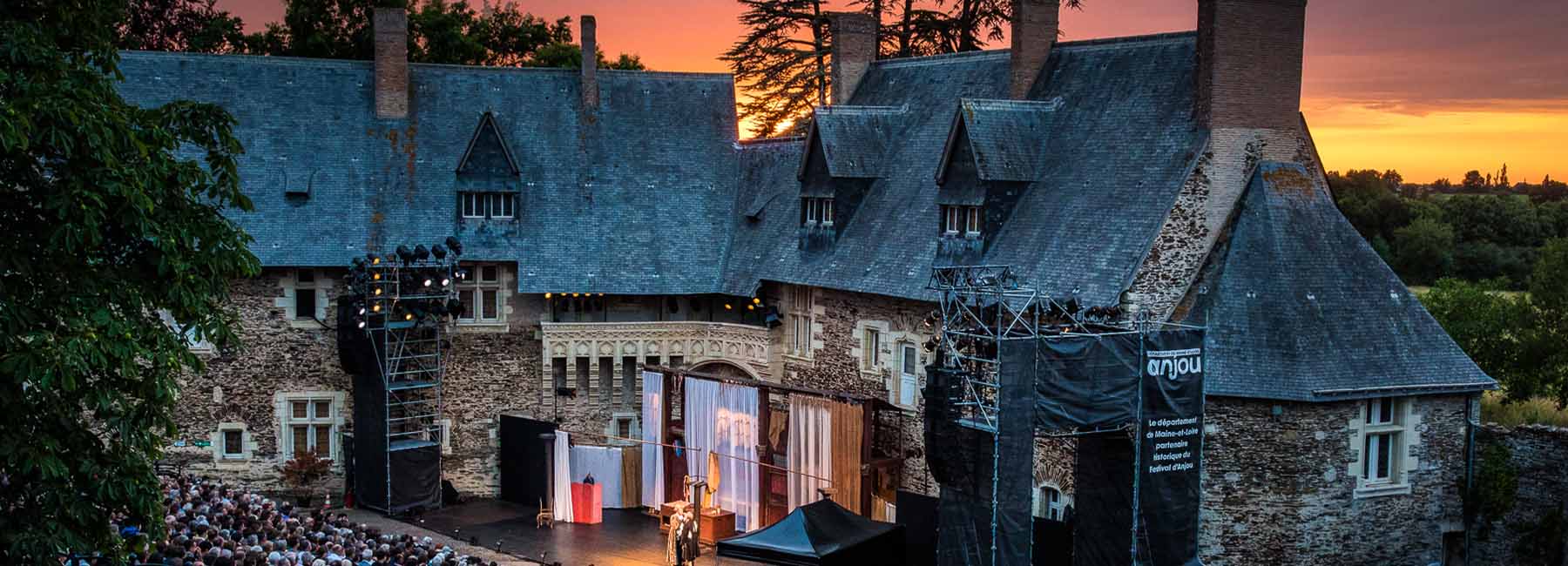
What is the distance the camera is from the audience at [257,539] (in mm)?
19969

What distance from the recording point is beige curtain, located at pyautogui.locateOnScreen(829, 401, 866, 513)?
27453mm

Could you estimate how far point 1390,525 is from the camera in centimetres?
2378

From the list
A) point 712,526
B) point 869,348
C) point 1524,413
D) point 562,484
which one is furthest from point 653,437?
point 1524,413

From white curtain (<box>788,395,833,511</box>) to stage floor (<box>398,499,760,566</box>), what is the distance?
6.92ft

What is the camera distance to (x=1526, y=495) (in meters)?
23.8

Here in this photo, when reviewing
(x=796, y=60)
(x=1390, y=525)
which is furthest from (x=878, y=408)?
(x=796, y=60)

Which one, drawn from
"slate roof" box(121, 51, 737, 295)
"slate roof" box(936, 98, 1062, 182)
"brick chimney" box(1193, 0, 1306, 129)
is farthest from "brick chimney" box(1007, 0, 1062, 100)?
"slate roof" box(121, 51, 737, 295)

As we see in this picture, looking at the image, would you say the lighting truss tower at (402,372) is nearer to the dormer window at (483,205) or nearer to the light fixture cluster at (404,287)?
the light fixture cluster at (404,287)

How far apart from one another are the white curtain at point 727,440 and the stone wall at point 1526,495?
12.9 meters

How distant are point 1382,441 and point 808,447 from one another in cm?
1018

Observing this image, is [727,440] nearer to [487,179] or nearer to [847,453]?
[847,453]

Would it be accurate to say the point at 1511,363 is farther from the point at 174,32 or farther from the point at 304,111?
the point at 174,32

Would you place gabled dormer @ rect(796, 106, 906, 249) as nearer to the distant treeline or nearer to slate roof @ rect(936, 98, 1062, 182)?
slate roof @ rect(936, 98, 1062, 182)

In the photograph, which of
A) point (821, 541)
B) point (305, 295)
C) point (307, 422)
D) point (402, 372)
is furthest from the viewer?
point (307, 422)
